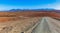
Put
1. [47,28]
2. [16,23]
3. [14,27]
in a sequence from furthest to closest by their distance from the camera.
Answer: [16,23] → [14,27] → [47,28]

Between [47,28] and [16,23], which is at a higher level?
[47,28]

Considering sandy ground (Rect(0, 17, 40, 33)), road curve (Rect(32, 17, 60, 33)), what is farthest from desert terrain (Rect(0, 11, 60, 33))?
road curve (Rect(32, 17, 60, 33))

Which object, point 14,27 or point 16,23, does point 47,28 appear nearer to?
point 14,27

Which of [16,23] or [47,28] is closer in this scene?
[47,28]

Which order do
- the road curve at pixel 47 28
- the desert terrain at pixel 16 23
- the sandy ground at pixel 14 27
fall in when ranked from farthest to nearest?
the desert terrain at pixel 16 23, the sandy ground at pixel 14 27, the road curve at pixel 47 28

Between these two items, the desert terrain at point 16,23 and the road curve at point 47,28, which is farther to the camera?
the desert terrain at point 16,23

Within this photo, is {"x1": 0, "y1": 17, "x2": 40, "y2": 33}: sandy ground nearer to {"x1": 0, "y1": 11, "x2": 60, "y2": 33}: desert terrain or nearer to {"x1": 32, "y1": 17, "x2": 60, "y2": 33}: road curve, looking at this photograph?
{"x1": 0, "y1": 11, "x2": 60, "y2": 33}: desert terrain

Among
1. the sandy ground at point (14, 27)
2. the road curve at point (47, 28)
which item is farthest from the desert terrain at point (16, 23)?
the road curve at point (47, 28)

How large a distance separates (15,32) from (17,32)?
21 centimetres

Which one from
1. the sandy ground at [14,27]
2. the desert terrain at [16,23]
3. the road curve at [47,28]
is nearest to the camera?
the road curve at [47,28]

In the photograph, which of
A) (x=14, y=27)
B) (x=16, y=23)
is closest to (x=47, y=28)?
(x=14, y=27)

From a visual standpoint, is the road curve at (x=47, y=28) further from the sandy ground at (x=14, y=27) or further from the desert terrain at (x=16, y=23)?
the sandy ground at (x=14, y=27)

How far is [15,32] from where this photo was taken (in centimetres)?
1487

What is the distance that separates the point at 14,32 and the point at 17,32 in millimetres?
321
